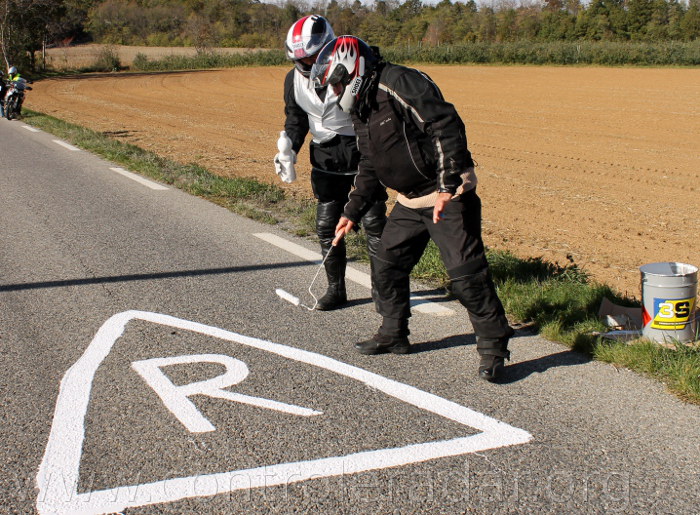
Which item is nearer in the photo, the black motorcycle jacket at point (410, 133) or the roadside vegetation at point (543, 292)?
the black motorcycle jacket at point (410, 133)

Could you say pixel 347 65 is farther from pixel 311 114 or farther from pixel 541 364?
pixel 541 364

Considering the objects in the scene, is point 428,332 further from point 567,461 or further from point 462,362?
point 567,461

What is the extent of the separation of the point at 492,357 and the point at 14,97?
72.6ft

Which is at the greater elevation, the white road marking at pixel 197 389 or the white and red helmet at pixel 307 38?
the white and red helmet at pixel 307 38

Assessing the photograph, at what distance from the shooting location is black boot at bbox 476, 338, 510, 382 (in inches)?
156

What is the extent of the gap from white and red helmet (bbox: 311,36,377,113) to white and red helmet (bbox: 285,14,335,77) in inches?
26.4

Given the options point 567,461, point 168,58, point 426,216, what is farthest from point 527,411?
point 168,58

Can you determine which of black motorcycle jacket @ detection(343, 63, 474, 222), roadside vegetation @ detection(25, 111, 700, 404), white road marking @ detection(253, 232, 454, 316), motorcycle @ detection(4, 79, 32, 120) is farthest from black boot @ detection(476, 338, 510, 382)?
motorcycle @ detection(4, 79, 32, 120)

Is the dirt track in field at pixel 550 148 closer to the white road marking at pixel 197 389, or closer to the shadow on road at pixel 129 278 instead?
the shadow on road at pixel 129 278

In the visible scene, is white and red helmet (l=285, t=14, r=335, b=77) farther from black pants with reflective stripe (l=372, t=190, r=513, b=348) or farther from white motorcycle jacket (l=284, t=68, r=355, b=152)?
black pants with reflective stripe (l=372, t=190, r=513, b=348)

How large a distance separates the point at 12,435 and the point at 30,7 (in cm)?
6001

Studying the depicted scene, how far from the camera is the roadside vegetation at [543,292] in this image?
410 cm

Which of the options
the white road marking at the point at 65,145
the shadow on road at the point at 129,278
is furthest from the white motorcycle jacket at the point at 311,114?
the white road marking at the point at 65,145

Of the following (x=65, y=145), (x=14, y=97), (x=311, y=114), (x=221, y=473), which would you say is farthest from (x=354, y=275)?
(x=14, y=97)
